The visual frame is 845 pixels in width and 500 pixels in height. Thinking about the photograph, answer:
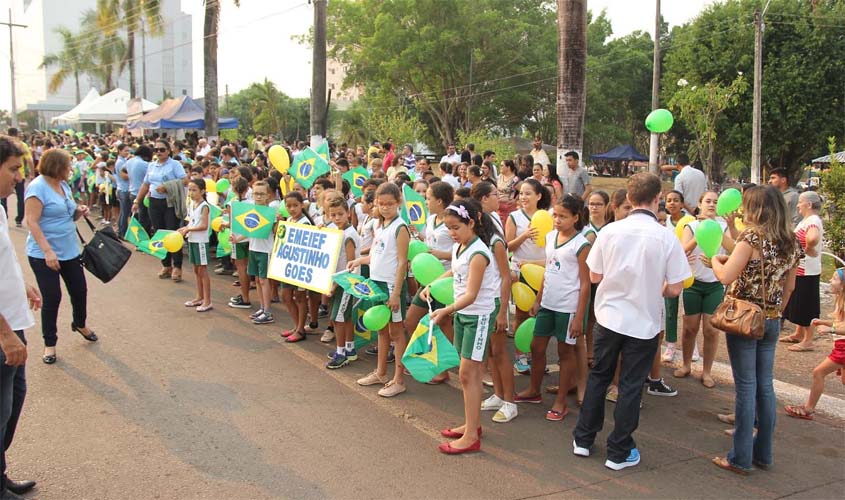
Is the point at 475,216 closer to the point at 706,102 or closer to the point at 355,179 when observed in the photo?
the point at 355,179

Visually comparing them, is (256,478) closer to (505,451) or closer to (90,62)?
(505,451)

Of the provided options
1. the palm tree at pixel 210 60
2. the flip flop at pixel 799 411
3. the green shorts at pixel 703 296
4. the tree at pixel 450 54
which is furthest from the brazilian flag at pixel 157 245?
the tree at pixel 450 54

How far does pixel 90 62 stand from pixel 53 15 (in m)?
78.2

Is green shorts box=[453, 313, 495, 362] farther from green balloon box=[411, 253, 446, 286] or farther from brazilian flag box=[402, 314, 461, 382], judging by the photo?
green balloon box=[411, 253, 446, 286]

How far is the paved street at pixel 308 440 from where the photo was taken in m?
3.99

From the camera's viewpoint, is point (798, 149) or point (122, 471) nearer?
point (122, 471)

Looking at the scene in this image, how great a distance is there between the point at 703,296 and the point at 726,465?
1.96 meters

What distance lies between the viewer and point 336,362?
6207 mm

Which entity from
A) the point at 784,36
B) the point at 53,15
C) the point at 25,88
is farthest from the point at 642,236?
the point at 25,88

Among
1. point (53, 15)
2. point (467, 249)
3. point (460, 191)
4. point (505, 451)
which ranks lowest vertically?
point (505, 451)

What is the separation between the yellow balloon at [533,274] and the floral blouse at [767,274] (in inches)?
66.6

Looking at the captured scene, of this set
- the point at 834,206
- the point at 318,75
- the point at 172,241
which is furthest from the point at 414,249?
the point at 318,75

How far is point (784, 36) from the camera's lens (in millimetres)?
30203

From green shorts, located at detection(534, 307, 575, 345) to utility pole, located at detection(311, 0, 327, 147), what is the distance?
34.0 ft
